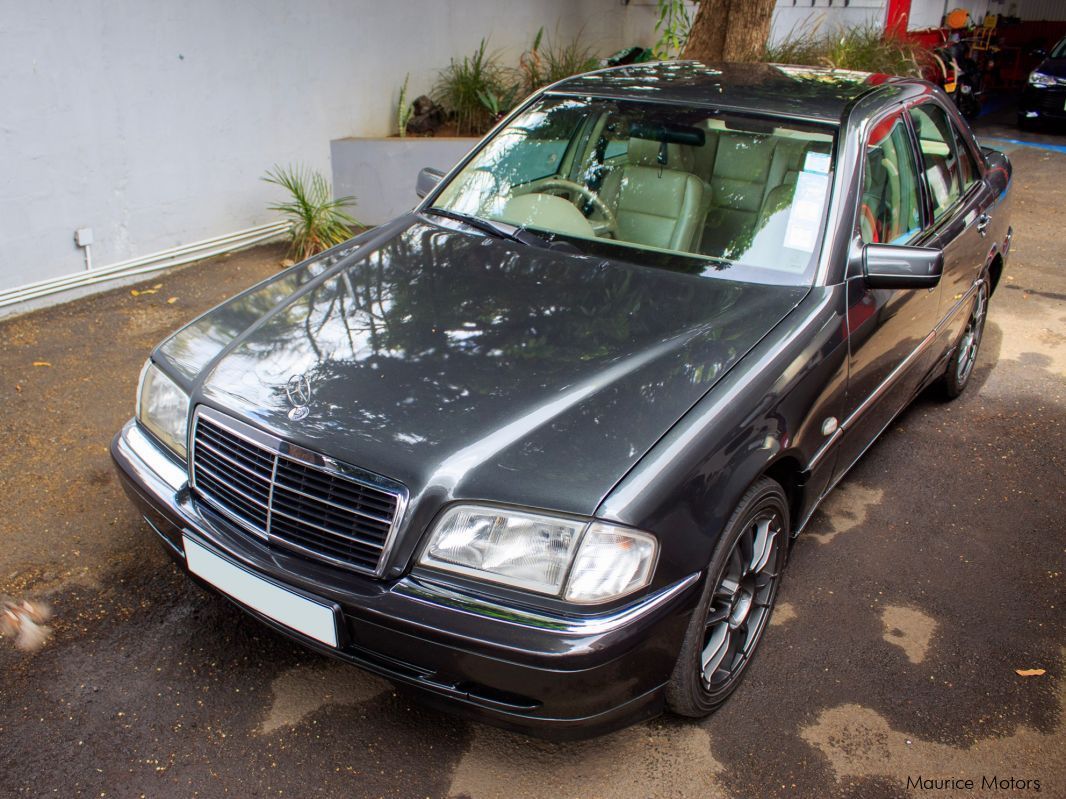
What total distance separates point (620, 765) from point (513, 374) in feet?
3.66

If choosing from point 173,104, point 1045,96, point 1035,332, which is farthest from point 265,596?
point 1045,96

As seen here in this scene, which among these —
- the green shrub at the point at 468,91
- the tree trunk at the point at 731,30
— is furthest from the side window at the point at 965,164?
the green shrub at the point at 468,91

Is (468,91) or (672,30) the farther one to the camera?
(672,30)

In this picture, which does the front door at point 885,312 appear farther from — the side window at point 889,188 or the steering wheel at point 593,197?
the steering wheel at point 593,197

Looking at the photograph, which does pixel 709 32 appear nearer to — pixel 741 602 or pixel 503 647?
pixel 741 602

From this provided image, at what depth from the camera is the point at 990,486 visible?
3.97 meters

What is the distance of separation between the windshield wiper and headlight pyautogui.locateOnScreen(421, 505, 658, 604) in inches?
53.5

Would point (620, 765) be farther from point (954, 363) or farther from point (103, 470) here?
point (954, 363)

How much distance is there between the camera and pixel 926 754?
8.43ft

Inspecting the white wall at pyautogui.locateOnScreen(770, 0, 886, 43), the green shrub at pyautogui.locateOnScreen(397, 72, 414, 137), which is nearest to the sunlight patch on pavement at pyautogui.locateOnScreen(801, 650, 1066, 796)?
the green shrub at pyautogui.locateOnScreen(397, 72, 414, 137)

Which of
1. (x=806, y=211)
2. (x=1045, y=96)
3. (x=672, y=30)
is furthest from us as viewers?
(x=1045, y=96)

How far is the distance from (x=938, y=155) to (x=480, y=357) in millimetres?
2535

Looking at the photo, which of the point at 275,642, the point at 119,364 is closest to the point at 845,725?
the point at 275,642

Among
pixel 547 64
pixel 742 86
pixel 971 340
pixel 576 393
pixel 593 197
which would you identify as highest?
pixel 742 86
